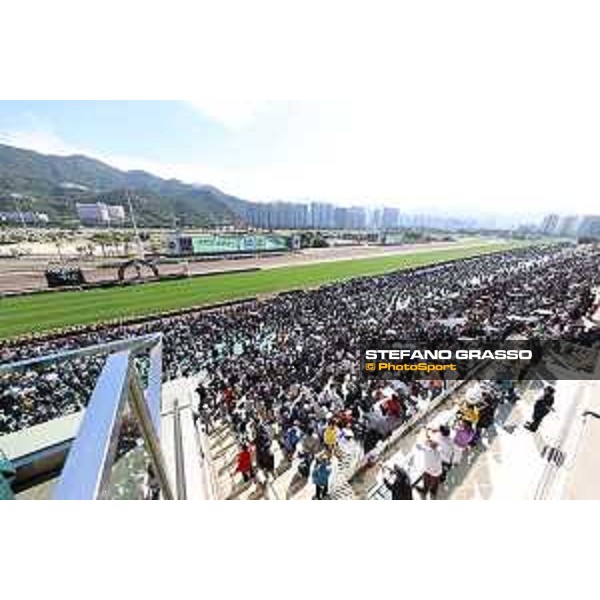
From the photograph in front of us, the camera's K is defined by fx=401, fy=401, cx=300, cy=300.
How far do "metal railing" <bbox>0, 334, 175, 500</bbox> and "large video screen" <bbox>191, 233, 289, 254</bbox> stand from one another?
36.0 meters

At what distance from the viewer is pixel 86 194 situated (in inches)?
3770

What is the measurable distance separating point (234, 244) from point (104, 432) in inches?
1583

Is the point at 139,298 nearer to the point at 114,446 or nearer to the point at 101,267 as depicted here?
the point at 101,267

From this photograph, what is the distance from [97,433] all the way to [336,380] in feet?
23.2

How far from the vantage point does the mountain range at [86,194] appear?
7875 centimetres

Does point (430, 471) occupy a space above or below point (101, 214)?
above

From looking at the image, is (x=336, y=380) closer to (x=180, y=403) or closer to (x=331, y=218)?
(x=180, y=403)

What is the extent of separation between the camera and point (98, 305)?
65.6 ft

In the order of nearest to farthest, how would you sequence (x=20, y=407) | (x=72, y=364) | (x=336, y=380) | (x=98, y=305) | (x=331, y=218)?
(x=20, y=407) < (x=336, y=380) < (x=72, y=364) < (x=98, y=305) < (x=331, y=218)

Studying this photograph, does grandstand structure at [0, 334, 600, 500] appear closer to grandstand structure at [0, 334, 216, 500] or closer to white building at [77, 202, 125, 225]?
grandstand structure at [0, 334, 216, 500]

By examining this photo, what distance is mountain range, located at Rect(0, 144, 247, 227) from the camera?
7875cm

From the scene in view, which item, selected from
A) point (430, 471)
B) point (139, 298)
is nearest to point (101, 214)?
point (139, 298)

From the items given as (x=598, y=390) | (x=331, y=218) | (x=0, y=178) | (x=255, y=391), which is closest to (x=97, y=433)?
(x=255, y=391)
